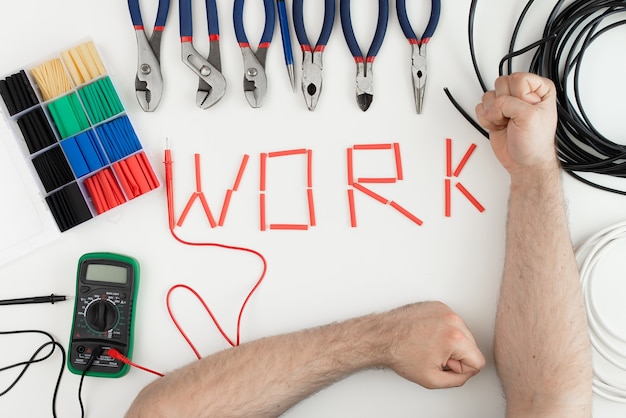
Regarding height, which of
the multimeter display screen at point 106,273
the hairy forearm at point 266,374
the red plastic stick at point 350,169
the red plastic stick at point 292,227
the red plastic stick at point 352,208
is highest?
the red plastic stick at point 350,169

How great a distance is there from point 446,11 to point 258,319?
2.65ft

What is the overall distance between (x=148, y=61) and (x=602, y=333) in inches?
45.6

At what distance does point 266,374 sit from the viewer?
139cm

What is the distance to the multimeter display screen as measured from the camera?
149 centimetres

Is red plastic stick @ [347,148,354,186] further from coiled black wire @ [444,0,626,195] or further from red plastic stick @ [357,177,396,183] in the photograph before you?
coiled black wire @ [444,0,626,195]

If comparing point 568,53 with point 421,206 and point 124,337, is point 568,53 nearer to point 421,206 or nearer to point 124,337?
point 421,206

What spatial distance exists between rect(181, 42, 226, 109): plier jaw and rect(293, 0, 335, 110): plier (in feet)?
0.61

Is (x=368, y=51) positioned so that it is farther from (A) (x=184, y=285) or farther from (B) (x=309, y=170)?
(A) (x=184, y=285)

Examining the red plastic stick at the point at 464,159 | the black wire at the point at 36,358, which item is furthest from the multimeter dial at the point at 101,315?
the red plastic stick at the point at 464,159

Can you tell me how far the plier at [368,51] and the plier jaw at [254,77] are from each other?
0.19 meters

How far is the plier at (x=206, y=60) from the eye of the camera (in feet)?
4.87

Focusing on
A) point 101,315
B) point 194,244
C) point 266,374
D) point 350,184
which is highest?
point 350,184

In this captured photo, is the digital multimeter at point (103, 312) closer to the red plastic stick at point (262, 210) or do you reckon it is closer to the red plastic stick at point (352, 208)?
the red plastic stick at point (262, 210)

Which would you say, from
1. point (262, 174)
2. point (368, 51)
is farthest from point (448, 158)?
point (262, 174)
